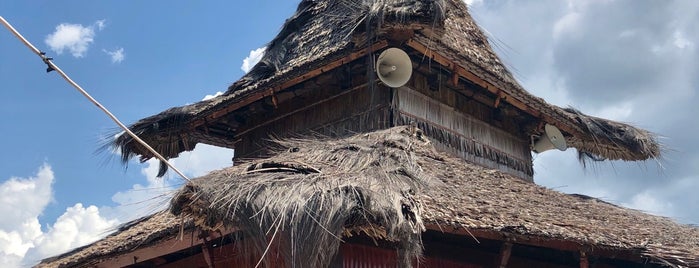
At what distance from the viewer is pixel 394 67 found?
9.35m

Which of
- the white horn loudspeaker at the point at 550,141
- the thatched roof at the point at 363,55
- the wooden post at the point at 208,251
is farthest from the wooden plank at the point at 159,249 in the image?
the white horn loudspeaker at the point at 550,141

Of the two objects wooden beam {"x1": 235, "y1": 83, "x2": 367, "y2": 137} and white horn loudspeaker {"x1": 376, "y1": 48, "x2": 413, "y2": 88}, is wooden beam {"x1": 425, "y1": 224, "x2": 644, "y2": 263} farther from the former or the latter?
wooden beam {"x1": 235, "y1": 83, "x2": 367, "y2": 137}

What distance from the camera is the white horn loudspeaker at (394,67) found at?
9.24m

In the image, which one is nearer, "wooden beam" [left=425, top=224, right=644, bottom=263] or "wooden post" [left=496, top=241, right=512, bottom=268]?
"wooden beam" [left=425, top=224, right=644, bottom=263]

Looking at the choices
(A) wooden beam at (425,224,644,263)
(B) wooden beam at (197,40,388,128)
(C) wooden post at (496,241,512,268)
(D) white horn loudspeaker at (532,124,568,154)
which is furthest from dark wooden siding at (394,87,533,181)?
(A) wooden beam at (425,224,644,263)

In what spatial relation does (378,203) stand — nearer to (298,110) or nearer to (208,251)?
(208,251)

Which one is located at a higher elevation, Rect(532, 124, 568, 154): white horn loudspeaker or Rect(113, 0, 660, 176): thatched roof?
Rect(113, 0, 660, 176): thatched roof

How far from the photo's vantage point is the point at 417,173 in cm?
678

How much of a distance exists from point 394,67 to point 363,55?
1.39 feet

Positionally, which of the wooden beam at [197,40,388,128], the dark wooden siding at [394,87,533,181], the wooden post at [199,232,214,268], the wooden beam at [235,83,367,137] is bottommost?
the wooden post at [199,232,214,268]

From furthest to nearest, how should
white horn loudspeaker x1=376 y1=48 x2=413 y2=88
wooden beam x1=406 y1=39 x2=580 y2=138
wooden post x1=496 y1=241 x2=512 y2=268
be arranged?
wooden beam x1=406 y1=39 x2=580 y2=138
white horn loudspeaker x1=376 y1=48 x2=413 y2=88
wooden post x1=496 y1=241 x2=512 y2=268

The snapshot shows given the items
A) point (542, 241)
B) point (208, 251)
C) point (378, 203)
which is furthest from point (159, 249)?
point (542, 241)

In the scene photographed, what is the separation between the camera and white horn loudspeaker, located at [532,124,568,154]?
11.5m

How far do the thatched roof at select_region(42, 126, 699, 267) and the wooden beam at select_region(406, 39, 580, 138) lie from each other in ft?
3.48
